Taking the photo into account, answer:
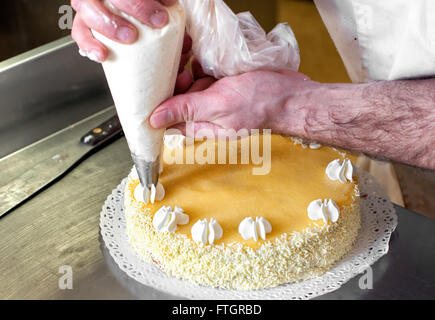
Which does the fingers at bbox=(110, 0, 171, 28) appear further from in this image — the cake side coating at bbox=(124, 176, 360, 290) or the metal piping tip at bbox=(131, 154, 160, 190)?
the cake side coating at bbox=(124, 176, 360, 290)

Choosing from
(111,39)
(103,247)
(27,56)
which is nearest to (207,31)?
(111,39)

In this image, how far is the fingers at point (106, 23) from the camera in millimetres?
1022

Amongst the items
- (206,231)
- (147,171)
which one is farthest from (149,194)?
(206,231)

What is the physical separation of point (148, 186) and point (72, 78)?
674 mm

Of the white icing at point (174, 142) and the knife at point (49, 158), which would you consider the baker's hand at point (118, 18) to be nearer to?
the white icing at point (174, 142)

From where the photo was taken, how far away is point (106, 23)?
1.03 metres

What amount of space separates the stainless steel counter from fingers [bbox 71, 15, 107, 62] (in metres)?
0.50

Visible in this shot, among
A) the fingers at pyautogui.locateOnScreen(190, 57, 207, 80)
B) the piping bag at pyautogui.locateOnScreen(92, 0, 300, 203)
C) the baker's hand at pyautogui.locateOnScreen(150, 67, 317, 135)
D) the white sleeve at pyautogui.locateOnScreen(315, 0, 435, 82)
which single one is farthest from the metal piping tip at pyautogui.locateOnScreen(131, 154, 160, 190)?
the white sleeve at pyautogui.locateOnScreen(315, 0, 435, 82)

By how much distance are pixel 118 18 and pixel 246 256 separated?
21.5 inches

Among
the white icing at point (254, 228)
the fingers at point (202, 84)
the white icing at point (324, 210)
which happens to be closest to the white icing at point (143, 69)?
the fingers at point (202, 84)

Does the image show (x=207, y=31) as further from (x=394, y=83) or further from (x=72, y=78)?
(x=72, y=78)

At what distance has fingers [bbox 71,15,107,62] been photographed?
1062mm

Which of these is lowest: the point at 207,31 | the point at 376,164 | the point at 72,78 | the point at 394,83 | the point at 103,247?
the point at 376,164

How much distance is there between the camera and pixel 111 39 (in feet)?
3.42
